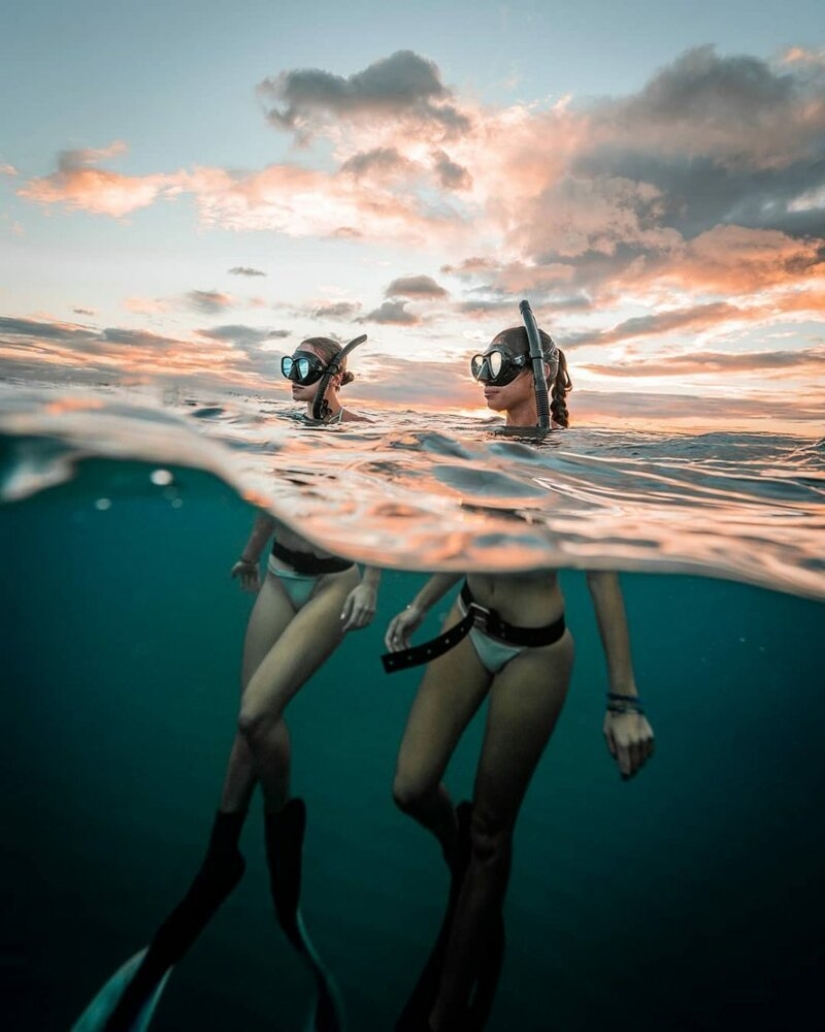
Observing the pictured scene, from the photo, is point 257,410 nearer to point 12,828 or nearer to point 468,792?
point 12,828

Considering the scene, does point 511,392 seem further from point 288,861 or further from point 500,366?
point 288,861

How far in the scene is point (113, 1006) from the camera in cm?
459

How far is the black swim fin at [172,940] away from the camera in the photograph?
436 centimetres

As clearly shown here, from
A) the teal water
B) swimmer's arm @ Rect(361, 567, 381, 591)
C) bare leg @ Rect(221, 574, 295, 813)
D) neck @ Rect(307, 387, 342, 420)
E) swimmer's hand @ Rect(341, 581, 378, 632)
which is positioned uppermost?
neck @ Rect(307, 387, 342, 420)

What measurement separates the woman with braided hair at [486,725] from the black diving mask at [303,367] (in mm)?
3529

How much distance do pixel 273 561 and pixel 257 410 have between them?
571 centimetres

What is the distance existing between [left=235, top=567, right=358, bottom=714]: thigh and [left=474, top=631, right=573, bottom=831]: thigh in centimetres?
158

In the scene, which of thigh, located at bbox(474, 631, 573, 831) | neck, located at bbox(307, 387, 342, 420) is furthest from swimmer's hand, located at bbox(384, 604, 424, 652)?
neck, located at bbox(307, 387, 342, 420)

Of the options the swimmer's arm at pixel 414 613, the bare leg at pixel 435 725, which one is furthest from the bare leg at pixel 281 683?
the bare leg at pixel 435 725

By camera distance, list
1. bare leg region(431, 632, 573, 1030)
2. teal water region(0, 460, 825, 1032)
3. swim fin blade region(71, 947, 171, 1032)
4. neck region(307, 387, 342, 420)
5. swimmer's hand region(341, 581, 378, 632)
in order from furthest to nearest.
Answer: teal water region(0, 460, 825, 1032)
neck region(307, 387, 342, 420)
swim fin blade region(71, 947, 171, 1032)
swimmer's hand region(341, 581, 378, 632)
bare leg region(431, 632, 573, 1030)

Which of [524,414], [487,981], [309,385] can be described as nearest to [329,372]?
[309,385]

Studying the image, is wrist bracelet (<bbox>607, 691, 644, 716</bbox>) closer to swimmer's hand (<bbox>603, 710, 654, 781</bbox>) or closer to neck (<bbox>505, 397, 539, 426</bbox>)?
swimmer's hand (<bbox>603, 710, 654, 781</bbox>)

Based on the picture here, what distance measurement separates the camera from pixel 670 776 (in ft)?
109

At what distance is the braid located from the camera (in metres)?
5.31
